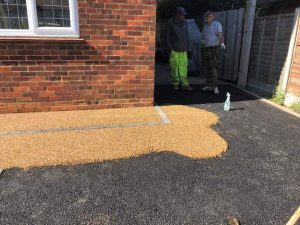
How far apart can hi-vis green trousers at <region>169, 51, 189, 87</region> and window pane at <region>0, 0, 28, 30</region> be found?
3763 millimetres

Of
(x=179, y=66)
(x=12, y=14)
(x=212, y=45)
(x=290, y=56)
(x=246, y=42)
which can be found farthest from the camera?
(x=246, y=42)

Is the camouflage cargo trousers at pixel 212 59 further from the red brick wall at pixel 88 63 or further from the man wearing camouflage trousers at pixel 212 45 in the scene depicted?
the red brick wall at pixel 88 63

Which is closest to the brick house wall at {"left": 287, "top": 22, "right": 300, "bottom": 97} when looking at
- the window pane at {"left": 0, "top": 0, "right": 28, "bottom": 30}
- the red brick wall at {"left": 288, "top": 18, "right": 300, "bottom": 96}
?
the red brick wall at {"left": 288, "top": 18, "right": 300, "bottom": 96}

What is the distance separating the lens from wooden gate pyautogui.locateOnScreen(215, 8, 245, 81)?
8.06 meters

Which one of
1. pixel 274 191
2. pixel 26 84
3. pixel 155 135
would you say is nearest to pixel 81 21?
pixel 26 84

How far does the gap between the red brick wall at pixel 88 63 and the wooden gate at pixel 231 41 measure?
12.4ft

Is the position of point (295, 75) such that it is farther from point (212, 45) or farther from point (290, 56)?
point (212, 45)

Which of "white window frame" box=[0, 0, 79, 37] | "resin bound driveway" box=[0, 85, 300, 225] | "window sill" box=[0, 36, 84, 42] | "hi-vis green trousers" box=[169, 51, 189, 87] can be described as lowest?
"resin bound driveway" box=[0, 85, 300, 225]

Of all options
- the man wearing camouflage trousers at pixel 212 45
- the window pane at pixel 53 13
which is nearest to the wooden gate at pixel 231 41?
the man wearing camouflage trousers at pixel 212 45

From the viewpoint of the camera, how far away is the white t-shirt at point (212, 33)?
6.85m

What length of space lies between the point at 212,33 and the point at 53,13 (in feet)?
12.7

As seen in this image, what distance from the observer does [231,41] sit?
845cm

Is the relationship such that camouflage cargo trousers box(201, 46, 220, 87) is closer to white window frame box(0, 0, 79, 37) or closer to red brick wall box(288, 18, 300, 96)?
red brick wall box(288, 18, 300, 96)

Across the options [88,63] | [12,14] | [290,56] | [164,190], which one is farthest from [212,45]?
[164,190]
